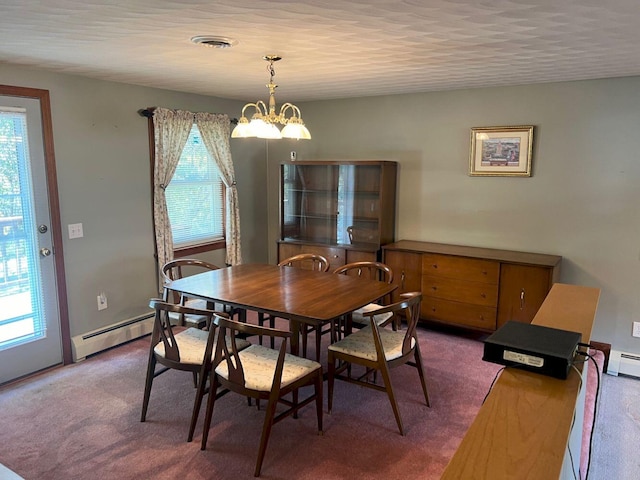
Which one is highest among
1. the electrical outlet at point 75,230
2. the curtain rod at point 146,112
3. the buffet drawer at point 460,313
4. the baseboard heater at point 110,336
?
the curtain rod at point 146,112

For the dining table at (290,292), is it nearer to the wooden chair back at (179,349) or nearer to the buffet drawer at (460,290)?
the wooden chair back at (179,349)

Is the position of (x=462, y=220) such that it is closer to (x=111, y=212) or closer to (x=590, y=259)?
(x=590, y=259)

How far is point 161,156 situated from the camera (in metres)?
4.24

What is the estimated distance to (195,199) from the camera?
4.77 metres

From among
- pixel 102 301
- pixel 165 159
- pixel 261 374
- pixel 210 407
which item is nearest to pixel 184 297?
pixel 102 301

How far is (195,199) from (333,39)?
107 inches

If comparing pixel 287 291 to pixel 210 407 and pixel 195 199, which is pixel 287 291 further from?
pixel 195 199

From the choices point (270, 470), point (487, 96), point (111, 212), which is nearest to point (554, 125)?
point (487, 96)

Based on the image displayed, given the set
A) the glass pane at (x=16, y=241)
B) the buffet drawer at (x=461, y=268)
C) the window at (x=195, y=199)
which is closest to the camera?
the glass pane at (x=16, y=241)

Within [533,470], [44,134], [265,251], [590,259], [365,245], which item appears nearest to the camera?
[533,470]

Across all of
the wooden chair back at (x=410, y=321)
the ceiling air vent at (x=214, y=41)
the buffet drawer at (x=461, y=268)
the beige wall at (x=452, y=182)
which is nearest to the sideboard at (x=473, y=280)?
the buffet drawer at (x=461, y=268)

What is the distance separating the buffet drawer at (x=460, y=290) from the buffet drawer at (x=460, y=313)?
0.15 ft

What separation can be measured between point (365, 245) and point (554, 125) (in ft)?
6.60

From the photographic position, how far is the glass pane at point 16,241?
325cm
